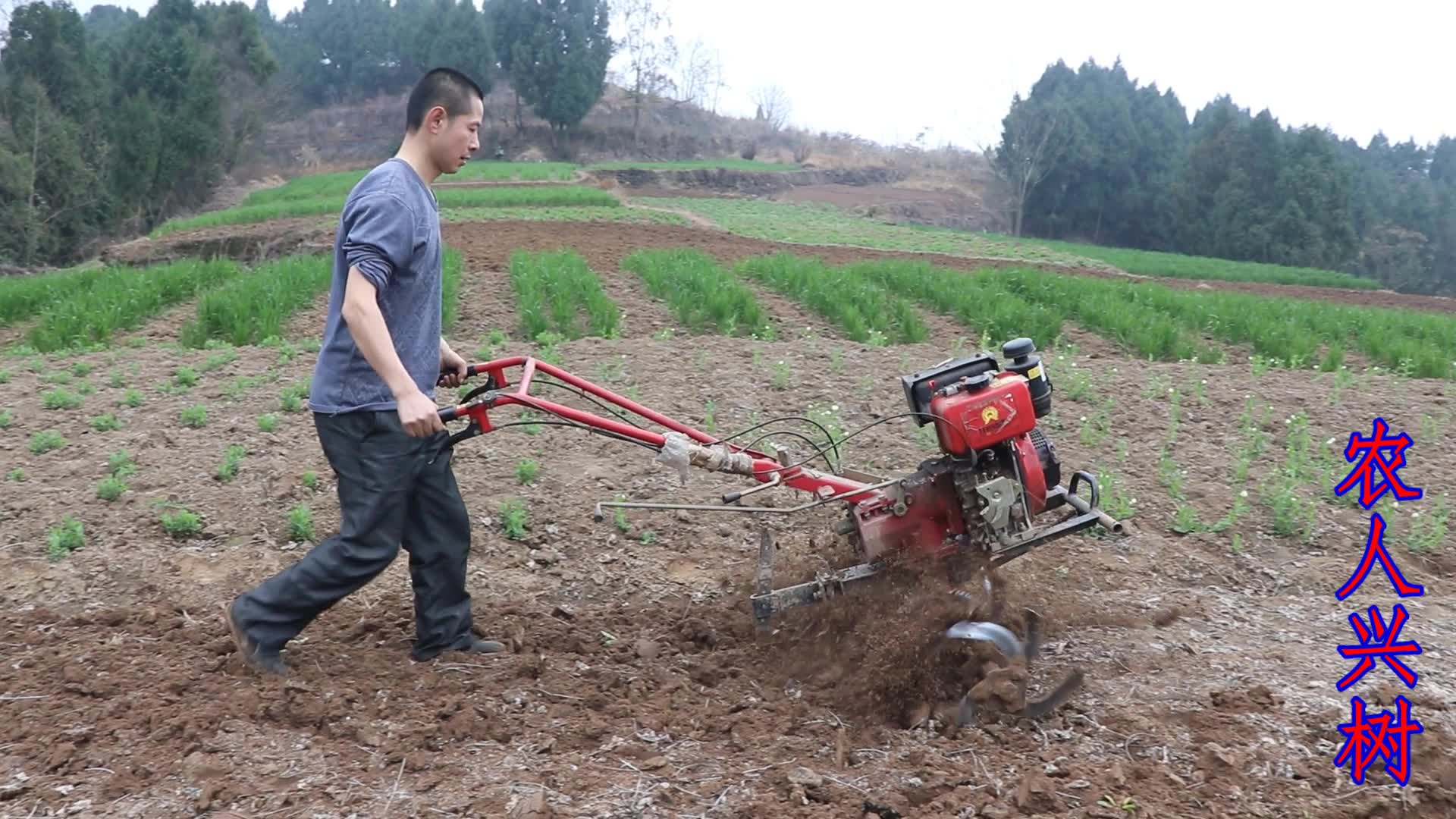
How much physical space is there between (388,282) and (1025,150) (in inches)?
1929

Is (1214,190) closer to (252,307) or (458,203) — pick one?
(458,203)

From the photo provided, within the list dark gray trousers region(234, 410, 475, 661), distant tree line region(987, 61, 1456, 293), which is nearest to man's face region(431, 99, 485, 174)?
dark gray trousers region(234, 410, 475, 661)

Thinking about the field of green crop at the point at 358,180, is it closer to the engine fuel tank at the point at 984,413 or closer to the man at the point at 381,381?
the man at the point at 381,381

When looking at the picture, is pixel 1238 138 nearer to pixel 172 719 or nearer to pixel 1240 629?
pixel 1240 629

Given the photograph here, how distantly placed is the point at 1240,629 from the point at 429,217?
3472 mm

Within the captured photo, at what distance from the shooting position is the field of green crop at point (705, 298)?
10.9 m

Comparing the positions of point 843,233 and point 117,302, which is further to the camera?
Result: point 843,233

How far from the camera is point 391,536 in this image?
3.87 metres

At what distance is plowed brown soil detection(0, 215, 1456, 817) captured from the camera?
131 inches

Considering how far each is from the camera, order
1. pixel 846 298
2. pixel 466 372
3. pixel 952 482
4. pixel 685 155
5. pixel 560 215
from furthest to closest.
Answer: pixel 685 155 < pixel 560 215 < pixel 846 298 < pixel 466 372 < pixel 952 482

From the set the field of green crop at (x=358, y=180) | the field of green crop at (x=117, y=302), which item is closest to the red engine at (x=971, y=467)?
the field of green crop at (x=117, y=302)

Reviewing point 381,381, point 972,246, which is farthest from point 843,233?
point 381,381

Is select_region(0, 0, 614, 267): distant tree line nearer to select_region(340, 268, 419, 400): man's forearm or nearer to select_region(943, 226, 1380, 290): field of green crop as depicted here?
select_region(943, 226, 1380, 290): field of green crop

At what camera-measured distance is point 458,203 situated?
91.7 feet
